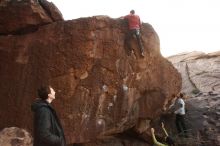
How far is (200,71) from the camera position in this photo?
20.1 meters

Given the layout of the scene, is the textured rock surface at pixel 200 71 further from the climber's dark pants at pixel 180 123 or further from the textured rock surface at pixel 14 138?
the textured rock surface at pixel 14 138

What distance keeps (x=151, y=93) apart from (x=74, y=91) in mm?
3244

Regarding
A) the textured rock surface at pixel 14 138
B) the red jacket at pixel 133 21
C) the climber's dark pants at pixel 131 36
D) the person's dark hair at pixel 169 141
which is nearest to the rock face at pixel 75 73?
the climber's dark pants at pixel 131 36

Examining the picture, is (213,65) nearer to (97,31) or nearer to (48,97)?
(97,31)

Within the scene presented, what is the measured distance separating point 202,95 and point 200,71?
2999 mm

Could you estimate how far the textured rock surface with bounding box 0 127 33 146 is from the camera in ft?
31.5

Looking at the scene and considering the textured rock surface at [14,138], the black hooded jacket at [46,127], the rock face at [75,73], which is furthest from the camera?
the rock face at [75,73]

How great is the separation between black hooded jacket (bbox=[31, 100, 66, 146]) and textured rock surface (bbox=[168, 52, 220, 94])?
44.7ft

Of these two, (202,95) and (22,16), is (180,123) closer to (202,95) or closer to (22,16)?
(202,95)

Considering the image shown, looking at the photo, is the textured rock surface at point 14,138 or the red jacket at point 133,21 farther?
the red jacket at point 133,21

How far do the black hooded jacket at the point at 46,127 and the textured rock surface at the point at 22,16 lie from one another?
7765 millimetres

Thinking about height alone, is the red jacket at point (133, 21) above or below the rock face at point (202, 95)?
above

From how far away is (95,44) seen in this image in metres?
12.0

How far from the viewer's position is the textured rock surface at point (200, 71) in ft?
60.1
